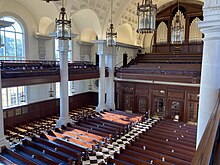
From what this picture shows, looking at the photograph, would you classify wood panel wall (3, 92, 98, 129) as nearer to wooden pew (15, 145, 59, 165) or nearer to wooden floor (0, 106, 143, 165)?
wooden floor (0, 106, 143, 165)

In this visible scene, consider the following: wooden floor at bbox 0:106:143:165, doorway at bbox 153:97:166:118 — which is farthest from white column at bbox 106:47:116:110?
doorway at bbox 153:97:166:118

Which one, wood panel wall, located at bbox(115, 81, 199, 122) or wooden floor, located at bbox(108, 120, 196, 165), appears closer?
wooden floor, located at bbox(108, 120, 196, 165)

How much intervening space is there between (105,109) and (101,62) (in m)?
3.72

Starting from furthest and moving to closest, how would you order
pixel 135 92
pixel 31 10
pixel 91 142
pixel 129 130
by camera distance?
pixel 135 92 → pixel 31 10 → pixel 129 130 → pixel 91 142

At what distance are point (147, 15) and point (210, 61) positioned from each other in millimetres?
2002

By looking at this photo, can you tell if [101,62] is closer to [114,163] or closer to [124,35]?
[124,35]

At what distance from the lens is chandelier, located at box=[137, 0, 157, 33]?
4496mm

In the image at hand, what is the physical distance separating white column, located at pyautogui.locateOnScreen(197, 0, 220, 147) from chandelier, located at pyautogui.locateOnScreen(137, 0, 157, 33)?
4.89 ft

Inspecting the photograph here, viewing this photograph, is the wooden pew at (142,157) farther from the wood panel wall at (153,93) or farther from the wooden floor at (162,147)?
the wood panel wall at (153,93)

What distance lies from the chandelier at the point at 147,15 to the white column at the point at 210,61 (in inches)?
58.7

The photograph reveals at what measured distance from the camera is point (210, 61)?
326 cm

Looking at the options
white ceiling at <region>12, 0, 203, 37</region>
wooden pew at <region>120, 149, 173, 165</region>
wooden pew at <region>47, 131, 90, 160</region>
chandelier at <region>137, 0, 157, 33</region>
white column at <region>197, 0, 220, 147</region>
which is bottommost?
wooden pew at <region>47, 131, 90, 160</region>

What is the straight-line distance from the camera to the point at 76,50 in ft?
54.2

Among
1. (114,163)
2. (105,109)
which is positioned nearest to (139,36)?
(105,109)
